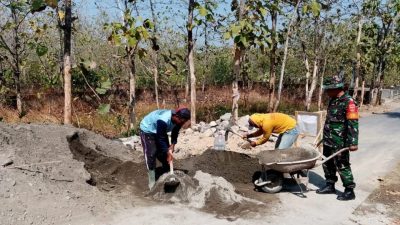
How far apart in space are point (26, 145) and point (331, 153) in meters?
4.59

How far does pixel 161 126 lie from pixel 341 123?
2.58 meters

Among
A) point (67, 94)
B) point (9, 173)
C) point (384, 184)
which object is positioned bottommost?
point (384, 184)

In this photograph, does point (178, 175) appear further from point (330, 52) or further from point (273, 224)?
point (330, 52)

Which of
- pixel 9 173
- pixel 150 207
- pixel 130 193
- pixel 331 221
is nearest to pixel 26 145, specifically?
pixel 9 173

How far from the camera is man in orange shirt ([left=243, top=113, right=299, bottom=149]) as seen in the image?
6.14m

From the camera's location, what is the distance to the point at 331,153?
5965 millimetres

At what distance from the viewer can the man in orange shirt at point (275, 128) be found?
6.14 metres

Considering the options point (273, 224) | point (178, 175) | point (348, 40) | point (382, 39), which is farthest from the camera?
point (382, 39)

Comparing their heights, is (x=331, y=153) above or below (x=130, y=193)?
above

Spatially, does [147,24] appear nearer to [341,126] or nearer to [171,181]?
[171,181]

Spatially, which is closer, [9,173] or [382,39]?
[9,173]

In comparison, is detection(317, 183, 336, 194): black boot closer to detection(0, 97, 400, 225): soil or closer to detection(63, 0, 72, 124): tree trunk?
detection(0, 97, 400, 225): soil

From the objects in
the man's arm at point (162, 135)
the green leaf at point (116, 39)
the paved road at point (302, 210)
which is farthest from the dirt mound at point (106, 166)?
the green leaf at point (116, 39)

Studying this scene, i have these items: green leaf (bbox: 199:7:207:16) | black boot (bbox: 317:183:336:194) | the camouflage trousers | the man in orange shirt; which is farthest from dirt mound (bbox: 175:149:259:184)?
green leaf (bbox: 199:7:207:16)
